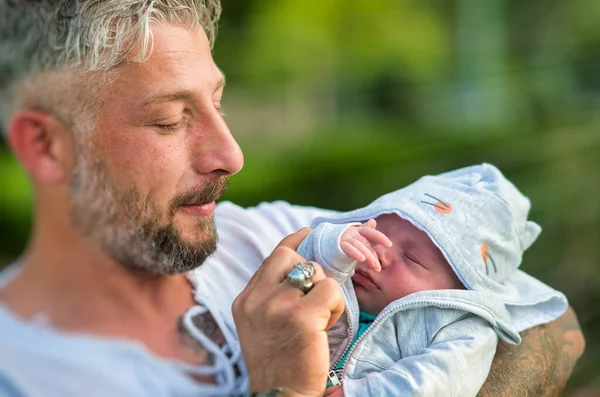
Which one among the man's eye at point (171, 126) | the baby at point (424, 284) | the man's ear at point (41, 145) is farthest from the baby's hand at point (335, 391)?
the man's ear at point (41, 145)

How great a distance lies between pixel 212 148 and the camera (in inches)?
64.7

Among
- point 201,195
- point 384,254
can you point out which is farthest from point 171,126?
point 384,254

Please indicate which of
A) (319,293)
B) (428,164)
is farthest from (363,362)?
(428,164)

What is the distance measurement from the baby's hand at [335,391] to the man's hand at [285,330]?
0.49ft

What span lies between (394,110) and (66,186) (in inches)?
438

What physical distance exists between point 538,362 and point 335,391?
77 centimetres

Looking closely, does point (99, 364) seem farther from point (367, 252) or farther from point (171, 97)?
point (367, 252)

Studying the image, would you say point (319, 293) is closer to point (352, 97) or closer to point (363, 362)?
point (363, 362)

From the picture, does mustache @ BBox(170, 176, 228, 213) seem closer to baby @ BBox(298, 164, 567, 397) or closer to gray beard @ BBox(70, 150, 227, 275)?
gray beard @ BBox(70, 150, 227, 275)

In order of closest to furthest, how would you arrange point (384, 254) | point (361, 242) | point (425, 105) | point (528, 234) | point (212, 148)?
point (212, 148) → point (361, 242) → point (384, 254) → point (528, 234) → point (425, 105)

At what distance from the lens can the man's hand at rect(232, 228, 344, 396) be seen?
160 centimetres

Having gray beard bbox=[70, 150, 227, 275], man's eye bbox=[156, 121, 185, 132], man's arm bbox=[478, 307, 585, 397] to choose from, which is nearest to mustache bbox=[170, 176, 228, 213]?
gray beard bbox=[70, 150, 227, 275]

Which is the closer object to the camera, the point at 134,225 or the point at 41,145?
the point at 41,145

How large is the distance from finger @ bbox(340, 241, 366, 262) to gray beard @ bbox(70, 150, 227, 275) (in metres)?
0.27
